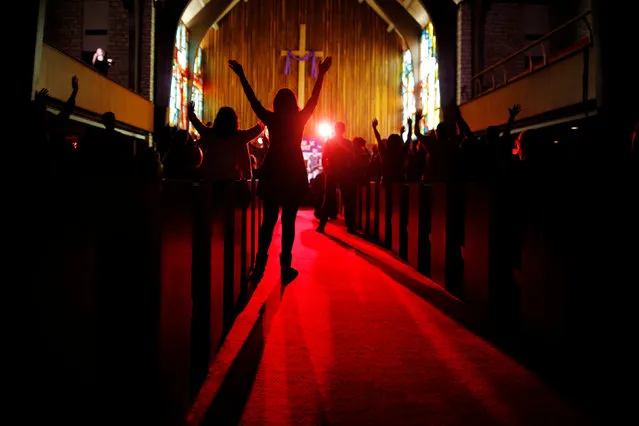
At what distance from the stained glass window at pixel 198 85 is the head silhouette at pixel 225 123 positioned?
13465 mm

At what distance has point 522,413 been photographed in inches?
67.0

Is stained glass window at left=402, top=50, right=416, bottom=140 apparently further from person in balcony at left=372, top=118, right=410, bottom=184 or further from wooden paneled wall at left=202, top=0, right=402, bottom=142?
person in balcony at left=372, top=118, right=410, bottom=184

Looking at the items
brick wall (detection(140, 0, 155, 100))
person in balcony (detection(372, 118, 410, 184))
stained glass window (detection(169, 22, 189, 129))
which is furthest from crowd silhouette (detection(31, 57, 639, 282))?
stained glass window (detection(169, 22, 189, 129))

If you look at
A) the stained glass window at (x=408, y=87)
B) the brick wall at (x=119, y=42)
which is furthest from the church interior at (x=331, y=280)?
the stained glass window at (x=408, y=87)

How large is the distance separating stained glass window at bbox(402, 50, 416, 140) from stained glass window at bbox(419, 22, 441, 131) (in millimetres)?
642

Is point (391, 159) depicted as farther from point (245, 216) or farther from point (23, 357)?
point (23, 357)

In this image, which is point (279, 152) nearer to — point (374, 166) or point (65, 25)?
point (374, 166)

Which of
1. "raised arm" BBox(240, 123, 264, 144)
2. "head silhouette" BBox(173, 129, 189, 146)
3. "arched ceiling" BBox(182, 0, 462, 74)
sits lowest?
"head silhouette" BBox(173, 129, 189, 146)

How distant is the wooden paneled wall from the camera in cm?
1808

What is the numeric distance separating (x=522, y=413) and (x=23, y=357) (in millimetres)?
1537

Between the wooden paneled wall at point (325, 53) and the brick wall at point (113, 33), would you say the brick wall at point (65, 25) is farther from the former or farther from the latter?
the wooden paneled wall at point (325, 53)

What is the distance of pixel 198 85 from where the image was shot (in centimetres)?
1734

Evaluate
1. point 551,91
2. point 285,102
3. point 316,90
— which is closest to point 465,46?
point 551,91

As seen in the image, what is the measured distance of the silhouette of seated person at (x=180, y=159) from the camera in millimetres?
3791
